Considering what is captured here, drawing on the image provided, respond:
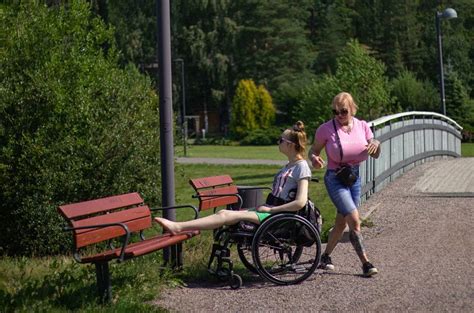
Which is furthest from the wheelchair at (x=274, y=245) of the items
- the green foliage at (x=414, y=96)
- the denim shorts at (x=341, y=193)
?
the green foliage at (x=414, y=96)

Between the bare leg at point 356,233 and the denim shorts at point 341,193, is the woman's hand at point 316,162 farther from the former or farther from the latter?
the bare leg at point 356,233

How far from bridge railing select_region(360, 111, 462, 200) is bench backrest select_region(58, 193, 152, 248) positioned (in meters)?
6.38

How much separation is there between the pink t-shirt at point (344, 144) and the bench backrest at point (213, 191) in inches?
62.0

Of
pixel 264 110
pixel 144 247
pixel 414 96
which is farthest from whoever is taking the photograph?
pixel 264 110

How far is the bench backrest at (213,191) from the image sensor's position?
8.68 metres

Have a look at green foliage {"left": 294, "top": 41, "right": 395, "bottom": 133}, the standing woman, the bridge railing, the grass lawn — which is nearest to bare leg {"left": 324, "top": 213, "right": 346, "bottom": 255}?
the standing woman

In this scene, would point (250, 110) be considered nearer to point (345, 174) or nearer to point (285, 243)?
point (345, 174)

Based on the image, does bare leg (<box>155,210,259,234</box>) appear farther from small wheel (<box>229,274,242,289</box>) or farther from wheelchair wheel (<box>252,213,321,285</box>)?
small wheel (<box>229,274,242,289</box>)

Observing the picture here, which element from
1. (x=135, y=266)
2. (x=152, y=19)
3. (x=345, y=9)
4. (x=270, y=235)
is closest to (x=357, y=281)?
(x=270, y=235)

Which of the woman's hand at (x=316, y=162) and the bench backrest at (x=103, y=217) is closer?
the bench backrest at (x=103, y=217)

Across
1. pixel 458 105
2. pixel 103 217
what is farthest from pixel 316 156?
pixel 458 105

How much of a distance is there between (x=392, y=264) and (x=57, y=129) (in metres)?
4.88

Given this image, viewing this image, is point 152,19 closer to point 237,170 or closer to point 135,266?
point 237,170

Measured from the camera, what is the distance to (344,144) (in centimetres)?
748
